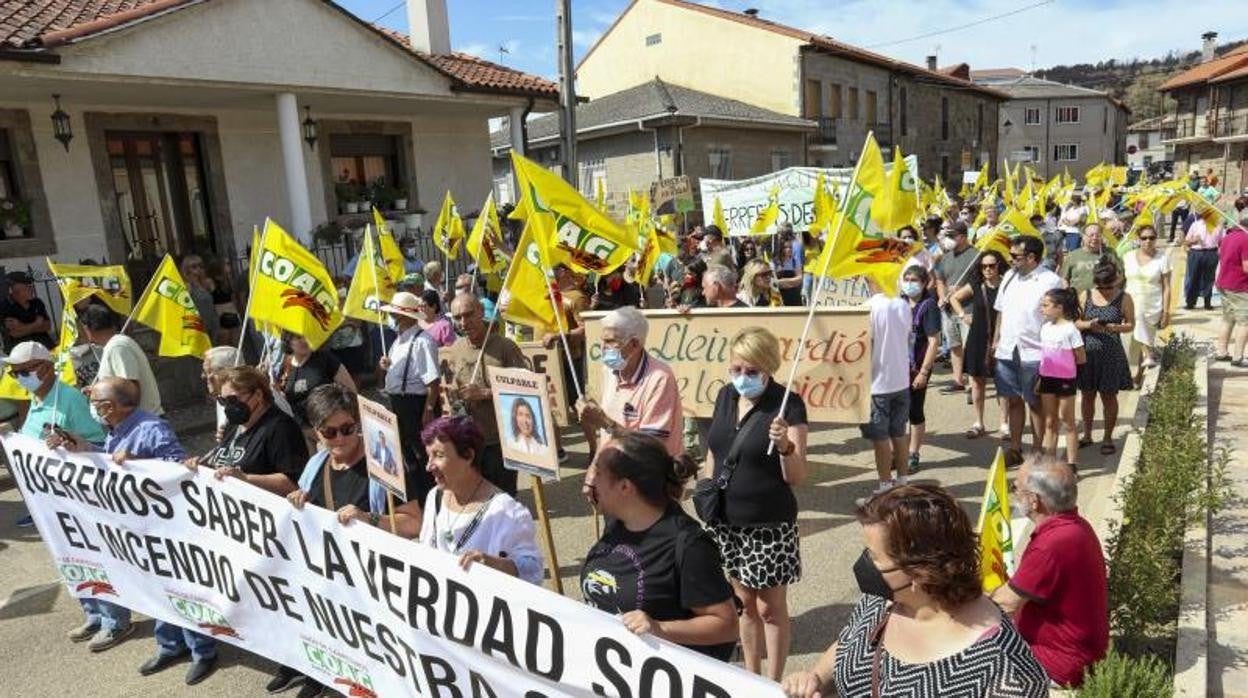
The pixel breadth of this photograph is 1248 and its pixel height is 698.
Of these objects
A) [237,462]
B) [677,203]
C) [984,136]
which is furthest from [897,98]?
[237,462]

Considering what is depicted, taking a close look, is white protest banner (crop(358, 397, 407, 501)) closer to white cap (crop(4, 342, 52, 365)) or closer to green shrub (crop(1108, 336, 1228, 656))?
white cap (crop(4, 342, 52, 365))

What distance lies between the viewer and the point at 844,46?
3422cm

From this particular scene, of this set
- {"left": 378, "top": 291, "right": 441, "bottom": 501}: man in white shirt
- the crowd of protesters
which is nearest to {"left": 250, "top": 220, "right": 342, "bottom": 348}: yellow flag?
the crowd of protesters

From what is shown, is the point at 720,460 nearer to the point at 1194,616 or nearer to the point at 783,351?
the point at 1194,616

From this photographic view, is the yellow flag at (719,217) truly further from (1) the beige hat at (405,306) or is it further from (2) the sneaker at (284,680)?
(2) the sneaker at (284,680)

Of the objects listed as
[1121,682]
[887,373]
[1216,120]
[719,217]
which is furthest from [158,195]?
[1216,120]

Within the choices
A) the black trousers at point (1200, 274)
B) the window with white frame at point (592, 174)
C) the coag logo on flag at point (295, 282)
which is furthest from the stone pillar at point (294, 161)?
the window with white frame at point (592, 174)

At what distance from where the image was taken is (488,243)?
941 centimetres

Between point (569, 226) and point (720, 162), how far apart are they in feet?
78.9

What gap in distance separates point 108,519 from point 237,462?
0.88m

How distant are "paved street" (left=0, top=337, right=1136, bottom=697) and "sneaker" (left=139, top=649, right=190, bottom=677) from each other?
5cm

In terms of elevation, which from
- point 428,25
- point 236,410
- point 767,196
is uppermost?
point 428,25

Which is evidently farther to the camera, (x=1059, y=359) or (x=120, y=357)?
(x=1059, y=359)

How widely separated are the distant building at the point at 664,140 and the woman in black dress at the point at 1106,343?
2005cm
